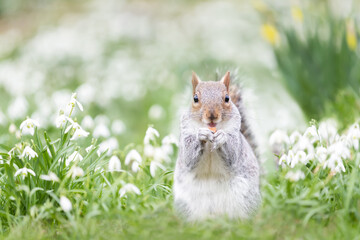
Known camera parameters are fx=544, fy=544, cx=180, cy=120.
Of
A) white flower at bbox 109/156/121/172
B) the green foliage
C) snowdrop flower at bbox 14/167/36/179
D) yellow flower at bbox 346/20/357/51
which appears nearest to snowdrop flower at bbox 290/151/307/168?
white flower at bbox 109/156/121/172

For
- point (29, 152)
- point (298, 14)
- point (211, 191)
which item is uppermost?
point (298, 14)

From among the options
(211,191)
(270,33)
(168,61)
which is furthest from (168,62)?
(211,191)

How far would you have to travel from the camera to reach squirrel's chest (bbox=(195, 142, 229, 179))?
2898 millimetres

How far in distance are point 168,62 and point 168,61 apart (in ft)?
0.22

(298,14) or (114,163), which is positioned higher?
(298,14)

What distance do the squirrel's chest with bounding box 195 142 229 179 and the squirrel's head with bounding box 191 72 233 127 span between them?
6.4 inches

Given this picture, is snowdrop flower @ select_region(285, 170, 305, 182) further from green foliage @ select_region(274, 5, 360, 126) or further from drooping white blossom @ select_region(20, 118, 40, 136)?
green foliage @ select_region(274, 5, 360, 126)

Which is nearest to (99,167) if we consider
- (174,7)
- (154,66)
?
(154,66)

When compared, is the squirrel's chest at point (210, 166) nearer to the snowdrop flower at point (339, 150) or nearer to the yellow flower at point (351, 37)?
the snowdrop flower at point (339, 150)

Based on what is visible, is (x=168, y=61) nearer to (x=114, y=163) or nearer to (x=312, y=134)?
(x=114, y=163)

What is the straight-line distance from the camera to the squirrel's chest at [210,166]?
2898mm

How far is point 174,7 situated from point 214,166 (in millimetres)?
13601

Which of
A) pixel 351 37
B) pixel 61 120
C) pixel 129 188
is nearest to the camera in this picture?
pixel 129 188

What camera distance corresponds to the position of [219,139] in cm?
281
